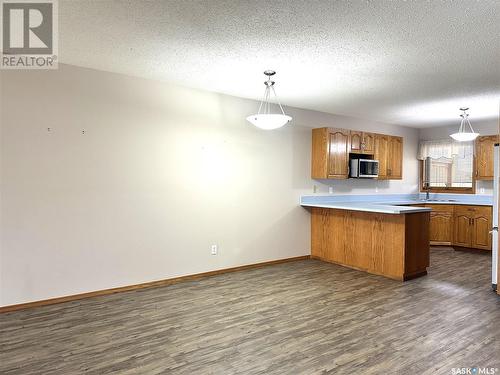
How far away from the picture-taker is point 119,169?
154 inches

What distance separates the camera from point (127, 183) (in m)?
3.96

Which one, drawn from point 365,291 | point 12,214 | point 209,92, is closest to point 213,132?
point 209,92

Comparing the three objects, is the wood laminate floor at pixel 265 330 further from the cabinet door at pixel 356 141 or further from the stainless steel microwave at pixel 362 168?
the cabinet door at pixel 356 141

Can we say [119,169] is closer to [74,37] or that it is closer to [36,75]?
[36,75]

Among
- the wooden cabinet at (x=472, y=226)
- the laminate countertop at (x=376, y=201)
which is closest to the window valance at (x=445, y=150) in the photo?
the laminate countertop at (x=376, y=201)

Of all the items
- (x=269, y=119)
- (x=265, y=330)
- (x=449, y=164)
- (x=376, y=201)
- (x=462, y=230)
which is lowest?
(x=265, y=330)

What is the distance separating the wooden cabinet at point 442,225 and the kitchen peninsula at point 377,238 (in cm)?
236

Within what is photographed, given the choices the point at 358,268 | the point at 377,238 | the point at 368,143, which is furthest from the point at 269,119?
the point at 368,143

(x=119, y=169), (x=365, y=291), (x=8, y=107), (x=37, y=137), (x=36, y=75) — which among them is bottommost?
(x=365, y=291)

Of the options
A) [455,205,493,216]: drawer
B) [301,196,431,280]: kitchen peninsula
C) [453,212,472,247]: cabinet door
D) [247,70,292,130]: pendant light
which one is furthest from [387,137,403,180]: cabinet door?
[247,70,292,130]: pendant light

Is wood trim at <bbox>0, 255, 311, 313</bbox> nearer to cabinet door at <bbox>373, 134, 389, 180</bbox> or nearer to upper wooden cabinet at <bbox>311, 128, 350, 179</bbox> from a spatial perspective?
upper wooden cabinet at <bbox>311, 128, 350, 179</bbox>

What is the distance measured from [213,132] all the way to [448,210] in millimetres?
5002

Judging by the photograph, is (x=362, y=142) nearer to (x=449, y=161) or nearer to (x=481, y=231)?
(x=449, y=161)

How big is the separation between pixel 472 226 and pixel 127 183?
6.14 meters
